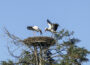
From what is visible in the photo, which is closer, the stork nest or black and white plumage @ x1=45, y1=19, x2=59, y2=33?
the stork nest

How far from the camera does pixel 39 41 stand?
2388 cm

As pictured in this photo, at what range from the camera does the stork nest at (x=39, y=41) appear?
78.5 ft

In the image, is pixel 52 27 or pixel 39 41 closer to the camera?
pixel 39 41

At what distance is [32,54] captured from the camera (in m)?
26.8

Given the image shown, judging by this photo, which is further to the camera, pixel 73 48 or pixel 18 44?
pixel 73 48

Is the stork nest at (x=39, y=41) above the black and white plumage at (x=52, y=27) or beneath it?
beneath

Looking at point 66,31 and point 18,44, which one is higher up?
point 66,31

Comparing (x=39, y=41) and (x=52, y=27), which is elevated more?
(x=52, y=27)

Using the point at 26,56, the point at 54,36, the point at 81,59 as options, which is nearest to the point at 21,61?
the point at 26,56

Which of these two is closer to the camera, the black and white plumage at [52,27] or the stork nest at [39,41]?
the stork nest at [39,41]

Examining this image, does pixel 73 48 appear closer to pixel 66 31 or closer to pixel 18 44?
pixel 66 31

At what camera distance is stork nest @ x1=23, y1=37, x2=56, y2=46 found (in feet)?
78.5

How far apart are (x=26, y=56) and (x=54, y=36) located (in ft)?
7.95

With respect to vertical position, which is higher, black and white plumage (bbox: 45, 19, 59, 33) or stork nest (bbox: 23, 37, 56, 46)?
black and white plumage (bbox: 45, 19, 59, 33)
